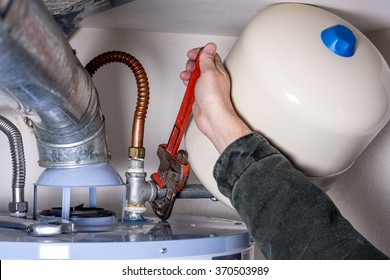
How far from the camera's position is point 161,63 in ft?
3.84

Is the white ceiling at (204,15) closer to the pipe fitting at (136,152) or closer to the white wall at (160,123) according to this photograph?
the white wall at (160,123)

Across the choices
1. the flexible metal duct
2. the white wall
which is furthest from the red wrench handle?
the white wall

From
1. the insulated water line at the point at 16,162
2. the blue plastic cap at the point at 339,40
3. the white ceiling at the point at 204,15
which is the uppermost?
the white ceiling at the point at 204,15

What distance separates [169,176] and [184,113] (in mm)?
121

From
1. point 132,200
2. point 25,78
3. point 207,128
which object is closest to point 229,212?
point 132,200

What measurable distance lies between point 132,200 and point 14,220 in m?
0.19

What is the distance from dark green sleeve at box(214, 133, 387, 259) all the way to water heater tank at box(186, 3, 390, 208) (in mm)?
45

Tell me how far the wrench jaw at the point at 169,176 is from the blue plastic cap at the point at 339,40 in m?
0.29

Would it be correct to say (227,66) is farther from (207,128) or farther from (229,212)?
(229,212)

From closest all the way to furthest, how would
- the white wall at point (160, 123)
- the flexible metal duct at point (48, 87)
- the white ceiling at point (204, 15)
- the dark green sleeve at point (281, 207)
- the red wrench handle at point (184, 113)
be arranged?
the flexible metal duct at point (48, 87) < the dark green sleeve at point (281, 207) < the red wrench handle at point (184, 113) < the white ceiling at point (204, 15) < the white wall at point (160, 123)

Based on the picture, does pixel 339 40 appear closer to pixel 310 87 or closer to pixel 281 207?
pixel 310 87

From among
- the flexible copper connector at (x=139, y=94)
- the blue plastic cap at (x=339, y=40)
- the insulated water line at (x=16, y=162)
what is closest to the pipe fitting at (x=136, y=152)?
the flexible copper connector at (x=139, y=94)

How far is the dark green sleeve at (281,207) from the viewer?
2.13 feet

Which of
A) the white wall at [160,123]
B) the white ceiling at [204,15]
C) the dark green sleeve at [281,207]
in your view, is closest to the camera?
the dark green sleeve at [281,207]
